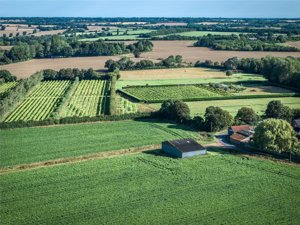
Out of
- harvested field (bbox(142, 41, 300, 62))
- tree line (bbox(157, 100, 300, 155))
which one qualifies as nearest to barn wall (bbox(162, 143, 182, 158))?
tree line (bbox(157, 100, 300, 155))

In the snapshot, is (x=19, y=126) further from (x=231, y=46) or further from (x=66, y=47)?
(x=231, y=46)

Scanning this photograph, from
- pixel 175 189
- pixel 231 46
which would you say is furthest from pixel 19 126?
pixel 231 46

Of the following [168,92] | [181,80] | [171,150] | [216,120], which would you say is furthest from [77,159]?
[181,80]

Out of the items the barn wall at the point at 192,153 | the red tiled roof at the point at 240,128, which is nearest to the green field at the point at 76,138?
the red tiled roof at the point at 240,128

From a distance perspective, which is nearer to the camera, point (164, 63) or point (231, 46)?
point (164, 63)

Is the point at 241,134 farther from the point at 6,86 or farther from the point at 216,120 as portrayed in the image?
the point at 6,86

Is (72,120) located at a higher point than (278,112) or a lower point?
lower

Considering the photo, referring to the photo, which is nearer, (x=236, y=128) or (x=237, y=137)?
(x=237, y=137)
